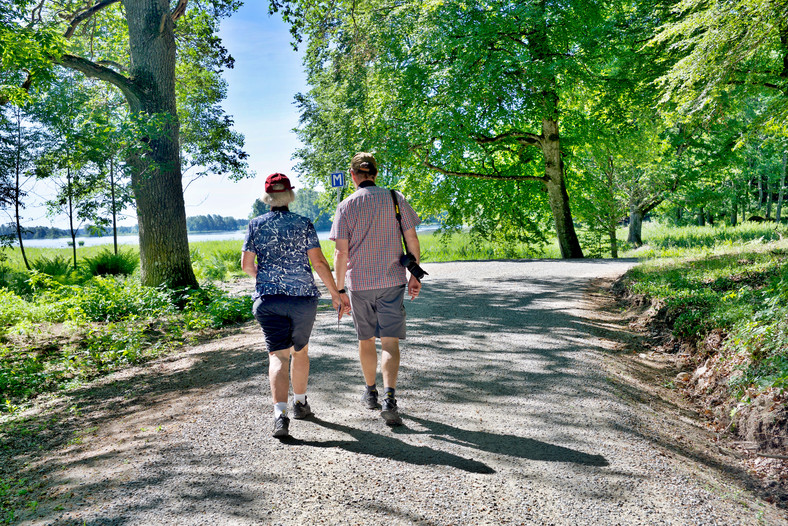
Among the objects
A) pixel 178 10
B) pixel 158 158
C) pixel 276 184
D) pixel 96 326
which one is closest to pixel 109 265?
pixel 158 158

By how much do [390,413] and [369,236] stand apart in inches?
56.0

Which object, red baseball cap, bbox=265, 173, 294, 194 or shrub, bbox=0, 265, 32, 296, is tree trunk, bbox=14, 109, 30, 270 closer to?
shrub, bbox=0, 265, 32, 296

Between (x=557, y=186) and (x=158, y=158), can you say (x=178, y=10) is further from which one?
(x=557, y=186)

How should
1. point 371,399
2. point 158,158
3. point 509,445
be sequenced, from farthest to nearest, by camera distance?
1. point 158,158
2. point 371,399
3. point 509,445

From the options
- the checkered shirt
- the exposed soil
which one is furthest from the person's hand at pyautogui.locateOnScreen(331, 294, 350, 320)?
the exposed soil

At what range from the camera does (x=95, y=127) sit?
854 centimetres

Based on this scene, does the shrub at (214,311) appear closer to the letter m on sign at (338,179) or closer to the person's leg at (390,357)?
the person's leg at (390,357)

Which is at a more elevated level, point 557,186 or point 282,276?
point 557,186

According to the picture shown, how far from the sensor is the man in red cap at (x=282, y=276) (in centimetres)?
388

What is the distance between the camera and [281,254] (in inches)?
153

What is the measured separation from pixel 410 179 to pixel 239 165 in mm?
7720

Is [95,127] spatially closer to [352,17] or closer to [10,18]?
[10,18]

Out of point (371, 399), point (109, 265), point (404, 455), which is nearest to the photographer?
point (404, 455)

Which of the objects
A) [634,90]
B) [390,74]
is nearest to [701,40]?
[634,90]
